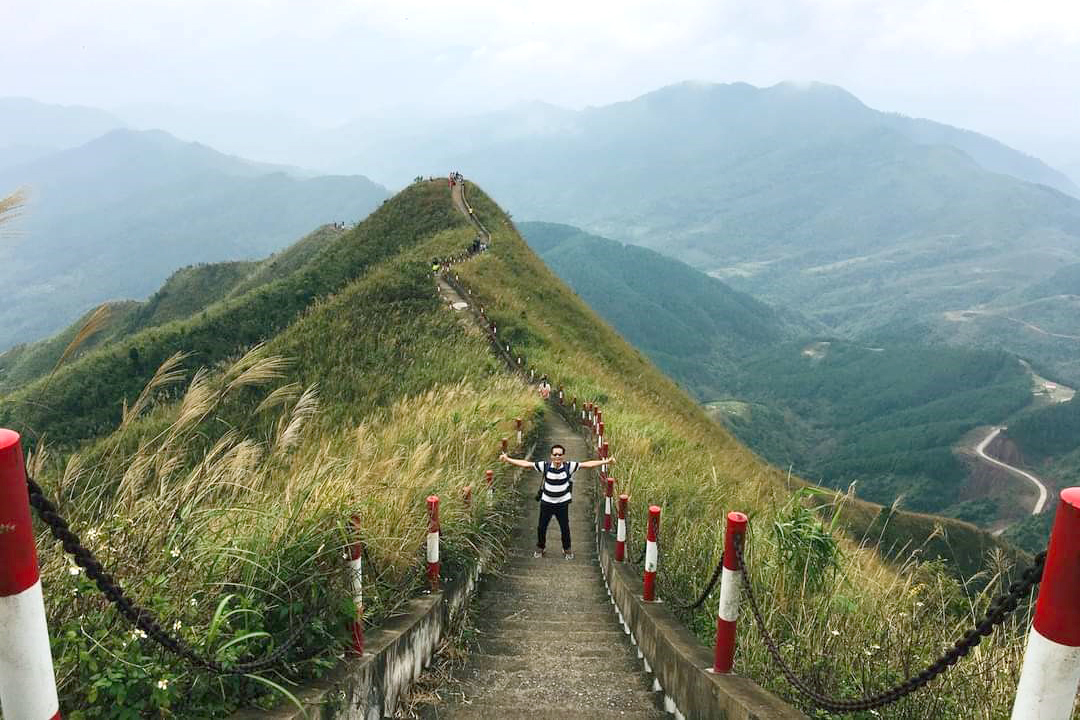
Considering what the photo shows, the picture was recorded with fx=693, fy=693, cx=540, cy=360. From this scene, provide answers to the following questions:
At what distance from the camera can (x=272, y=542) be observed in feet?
12.1

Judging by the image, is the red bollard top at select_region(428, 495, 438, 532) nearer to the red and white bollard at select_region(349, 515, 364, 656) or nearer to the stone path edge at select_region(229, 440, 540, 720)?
the stone path edge at select_region(229, 440, 540, 720)

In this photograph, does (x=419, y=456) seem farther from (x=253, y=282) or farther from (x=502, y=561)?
(x=253, y=282)

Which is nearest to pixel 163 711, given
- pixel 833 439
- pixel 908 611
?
pixel 908 611

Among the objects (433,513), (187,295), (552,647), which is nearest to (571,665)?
(552,647)

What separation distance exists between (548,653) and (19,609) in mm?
4202

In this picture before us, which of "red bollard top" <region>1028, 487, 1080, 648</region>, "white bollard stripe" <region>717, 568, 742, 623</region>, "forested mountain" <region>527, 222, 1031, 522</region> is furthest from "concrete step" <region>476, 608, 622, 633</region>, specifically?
"forested mountain" <region>527, 222, 1031, 522</region>

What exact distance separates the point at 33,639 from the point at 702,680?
3253mm

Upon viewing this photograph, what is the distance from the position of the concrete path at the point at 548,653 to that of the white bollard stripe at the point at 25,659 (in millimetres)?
2797

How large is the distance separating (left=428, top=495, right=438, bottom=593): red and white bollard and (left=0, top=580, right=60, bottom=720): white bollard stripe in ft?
10.6

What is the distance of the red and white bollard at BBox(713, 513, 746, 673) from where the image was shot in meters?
3.62

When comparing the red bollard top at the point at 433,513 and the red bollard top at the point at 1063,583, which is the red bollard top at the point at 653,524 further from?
the red bollard top at the point at 1063,583

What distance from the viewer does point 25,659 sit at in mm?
1828

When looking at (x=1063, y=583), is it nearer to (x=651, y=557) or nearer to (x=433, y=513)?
(x=651, y=557)

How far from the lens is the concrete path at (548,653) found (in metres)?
4.44
